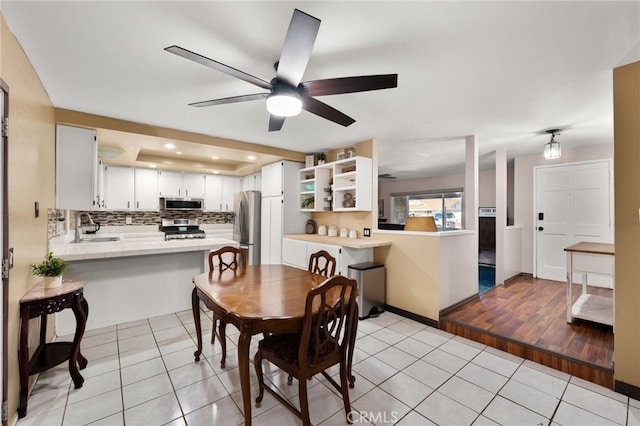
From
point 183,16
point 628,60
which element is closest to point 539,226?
point 628,60

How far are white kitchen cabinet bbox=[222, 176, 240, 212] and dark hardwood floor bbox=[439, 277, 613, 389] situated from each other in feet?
15.2

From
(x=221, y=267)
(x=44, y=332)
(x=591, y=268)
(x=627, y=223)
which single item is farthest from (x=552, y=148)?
(x=44, y=332)

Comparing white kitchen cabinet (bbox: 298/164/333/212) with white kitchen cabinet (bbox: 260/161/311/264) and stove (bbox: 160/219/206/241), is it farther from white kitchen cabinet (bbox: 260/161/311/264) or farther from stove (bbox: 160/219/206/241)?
stove (bbox: 160/219/206/241)

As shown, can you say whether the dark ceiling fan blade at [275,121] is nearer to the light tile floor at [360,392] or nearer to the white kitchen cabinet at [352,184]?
the white kitchen cabinet at [352,184]

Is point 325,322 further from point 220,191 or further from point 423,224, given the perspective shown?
point 220,191

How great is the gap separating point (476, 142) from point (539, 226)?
2.33m

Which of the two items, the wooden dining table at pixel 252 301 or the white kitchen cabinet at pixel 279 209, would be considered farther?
the white kitchen cabinet at pixel 279 209

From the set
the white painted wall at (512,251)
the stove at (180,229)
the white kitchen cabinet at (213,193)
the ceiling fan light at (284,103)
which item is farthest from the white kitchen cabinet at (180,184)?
the white painted wall at (512,251)

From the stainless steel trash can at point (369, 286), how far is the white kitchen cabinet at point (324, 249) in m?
0.09

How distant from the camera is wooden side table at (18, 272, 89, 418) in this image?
1.71 meters

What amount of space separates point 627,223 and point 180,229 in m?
6.13

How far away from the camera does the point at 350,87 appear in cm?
172

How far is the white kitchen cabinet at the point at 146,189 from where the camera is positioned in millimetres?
5031

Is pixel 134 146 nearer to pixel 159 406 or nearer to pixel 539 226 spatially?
pixel 159 406
